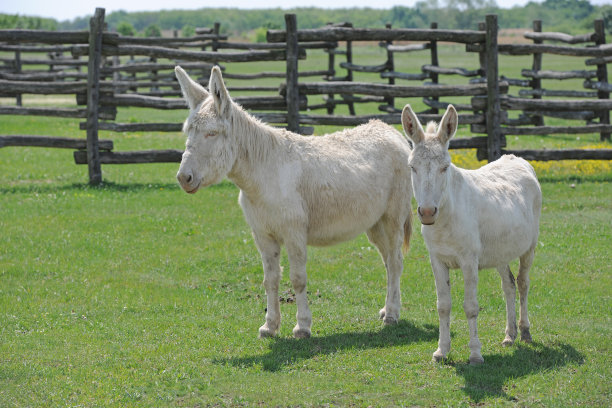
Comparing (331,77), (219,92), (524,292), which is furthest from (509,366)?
(331,77)

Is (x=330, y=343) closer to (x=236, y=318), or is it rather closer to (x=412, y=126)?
(x=236, y=318)

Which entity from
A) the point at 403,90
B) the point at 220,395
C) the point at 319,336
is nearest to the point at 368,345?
A: the point at 319,336

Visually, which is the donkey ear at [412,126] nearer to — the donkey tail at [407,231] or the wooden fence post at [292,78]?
the donkey tail at [407,231]

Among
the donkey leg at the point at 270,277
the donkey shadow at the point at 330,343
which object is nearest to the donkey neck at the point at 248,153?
the donkey leg at the point at 270,277

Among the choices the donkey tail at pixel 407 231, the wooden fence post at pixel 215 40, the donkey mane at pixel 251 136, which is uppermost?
the wooden fence post at pixel 215 40

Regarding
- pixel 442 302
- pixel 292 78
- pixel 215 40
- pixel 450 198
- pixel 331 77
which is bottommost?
pixel 442 302

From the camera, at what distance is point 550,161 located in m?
16.0

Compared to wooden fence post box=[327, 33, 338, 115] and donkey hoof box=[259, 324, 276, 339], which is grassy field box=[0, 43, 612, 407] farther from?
wooden fence post box=[327, 33, 338, 115]

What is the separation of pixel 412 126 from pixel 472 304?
1540mm

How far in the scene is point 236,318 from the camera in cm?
753

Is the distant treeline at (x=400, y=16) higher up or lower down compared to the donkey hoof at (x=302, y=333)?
higher up

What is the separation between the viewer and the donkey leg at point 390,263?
7.33 meters

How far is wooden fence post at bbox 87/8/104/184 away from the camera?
14086 millimetres

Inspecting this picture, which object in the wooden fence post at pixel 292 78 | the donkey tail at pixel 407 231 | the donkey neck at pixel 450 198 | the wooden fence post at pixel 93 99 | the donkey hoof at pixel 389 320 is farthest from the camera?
the wooden fence post at pixel 93 99
